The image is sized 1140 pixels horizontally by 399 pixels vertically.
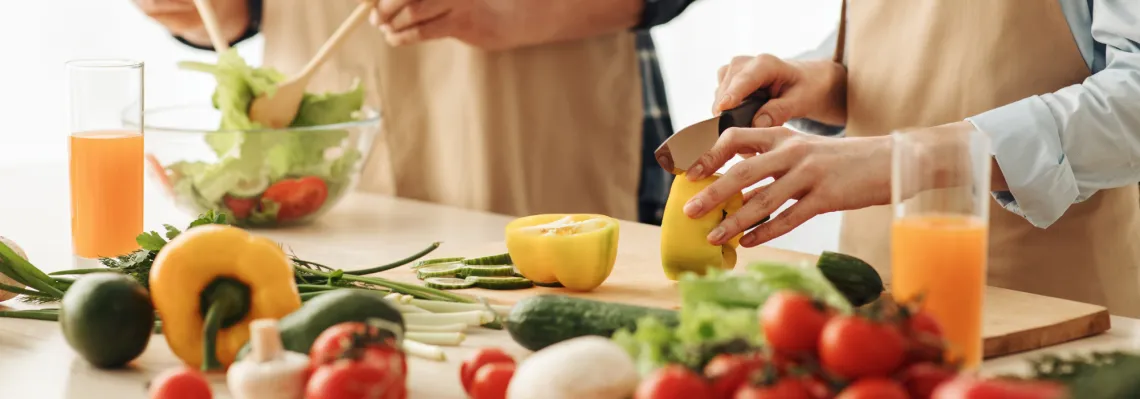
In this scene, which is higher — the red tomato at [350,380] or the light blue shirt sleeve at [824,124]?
the light blue shirt sleeve at [824,124]

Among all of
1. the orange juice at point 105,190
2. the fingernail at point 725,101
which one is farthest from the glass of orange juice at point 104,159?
the fingernail at point 725,101

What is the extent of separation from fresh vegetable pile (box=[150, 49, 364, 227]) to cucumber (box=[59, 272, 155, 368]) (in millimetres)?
758

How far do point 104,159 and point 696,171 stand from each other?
2.69 ft

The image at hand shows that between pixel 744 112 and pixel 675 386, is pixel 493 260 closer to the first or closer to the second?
pixel 744 112

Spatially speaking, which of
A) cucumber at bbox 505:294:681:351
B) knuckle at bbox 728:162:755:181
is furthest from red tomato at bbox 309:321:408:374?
knuckle at bbox 728:162:755:181

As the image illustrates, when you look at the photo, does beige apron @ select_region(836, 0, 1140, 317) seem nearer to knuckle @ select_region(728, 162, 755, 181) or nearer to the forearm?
knuckle @ select_region(728, 162, 755, 181)

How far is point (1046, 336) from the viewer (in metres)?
1.39

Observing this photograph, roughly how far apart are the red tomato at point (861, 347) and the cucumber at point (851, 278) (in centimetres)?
54

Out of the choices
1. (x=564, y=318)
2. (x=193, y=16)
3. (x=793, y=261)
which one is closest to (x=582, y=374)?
→ (x=564, y=318)

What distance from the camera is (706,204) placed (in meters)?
1.58

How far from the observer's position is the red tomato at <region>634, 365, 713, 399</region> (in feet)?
2.96

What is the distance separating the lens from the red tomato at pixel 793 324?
898mm

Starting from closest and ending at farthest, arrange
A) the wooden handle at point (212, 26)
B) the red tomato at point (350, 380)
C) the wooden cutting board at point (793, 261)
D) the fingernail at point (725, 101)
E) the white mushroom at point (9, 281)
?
the red tomato at point (350, 380) < the wooden cutting board at point (793, 261) < the white mushroom at point (9, 281) < the fingernail at point (725, 101) < the wooden handle at point (212, 26)

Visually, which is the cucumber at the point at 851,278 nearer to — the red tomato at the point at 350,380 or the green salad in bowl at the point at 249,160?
the red tomato at the point at 350,380
